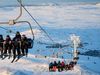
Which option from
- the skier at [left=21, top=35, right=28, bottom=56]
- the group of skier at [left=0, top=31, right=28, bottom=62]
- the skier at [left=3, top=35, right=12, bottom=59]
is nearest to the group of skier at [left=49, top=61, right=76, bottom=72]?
the group of skier at [left=0, top=31, right=28, bottom=62]

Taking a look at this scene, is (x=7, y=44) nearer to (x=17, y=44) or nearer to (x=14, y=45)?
(x=14, y=45)

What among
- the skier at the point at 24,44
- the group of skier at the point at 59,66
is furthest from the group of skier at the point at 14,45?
the group of skier at the point at 59,66

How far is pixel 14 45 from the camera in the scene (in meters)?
35.4

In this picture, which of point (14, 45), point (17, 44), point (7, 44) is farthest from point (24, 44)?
point (7, 44)

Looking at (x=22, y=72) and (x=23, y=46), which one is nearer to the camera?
(x=23, y=46)

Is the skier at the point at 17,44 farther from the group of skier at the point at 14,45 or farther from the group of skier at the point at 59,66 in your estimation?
the group of skier at the point at 59,66

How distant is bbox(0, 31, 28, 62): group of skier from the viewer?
34562 millimetres

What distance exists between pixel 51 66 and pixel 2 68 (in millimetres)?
6504

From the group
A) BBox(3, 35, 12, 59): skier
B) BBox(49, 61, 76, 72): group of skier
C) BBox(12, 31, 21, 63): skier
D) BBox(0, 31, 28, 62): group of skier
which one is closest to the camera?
BBox(12, 31, 21, 63): skier

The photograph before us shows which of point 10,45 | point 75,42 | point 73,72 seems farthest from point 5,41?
point 75,42

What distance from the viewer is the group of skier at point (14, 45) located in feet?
113

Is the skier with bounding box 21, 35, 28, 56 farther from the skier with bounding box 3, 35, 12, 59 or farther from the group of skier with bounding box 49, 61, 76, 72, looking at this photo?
the group of skier with bounding box 49, 61, 76, 72

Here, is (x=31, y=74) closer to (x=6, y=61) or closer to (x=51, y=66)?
(x=51, y=66)

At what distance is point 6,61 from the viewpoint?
7288 cm
